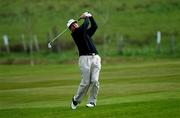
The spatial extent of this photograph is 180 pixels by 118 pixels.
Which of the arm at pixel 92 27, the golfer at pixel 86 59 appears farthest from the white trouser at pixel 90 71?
the arm at pixel 92 27

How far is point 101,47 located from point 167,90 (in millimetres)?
40693

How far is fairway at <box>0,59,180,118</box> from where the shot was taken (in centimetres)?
2025

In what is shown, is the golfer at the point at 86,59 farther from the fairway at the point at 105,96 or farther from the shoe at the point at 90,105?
the fairway at the point at 105,96

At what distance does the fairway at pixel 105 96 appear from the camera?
20250 millimetres

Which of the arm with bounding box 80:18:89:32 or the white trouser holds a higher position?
the arm with bounding box 80:18:89:32

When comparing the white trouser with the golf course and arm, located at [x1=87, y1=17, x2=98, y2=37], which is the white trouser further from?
arm, located at [x1=87, y1=17, x2=98, y2=37]

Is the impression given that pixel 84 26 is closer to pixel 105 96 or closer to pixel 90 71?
pixel 90 71

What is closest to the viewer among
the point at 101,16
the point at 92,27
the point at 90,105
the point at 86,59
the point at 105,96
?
the point at 90,105

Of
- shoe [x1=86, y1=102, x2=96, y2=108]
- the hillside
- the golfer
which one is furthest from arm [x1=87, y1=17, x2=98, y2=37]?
the hillside

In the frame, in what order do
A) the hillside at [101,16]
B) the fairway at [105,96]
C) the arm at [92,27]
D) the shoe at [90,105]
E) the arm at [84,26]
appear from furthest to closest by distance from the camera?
the hillside at [101,16] → the arm at [92,27] → the arm at [84,26] → the shoe at [90,105] → the fairway at [105,96]

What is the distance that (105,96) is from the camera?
1008 inches

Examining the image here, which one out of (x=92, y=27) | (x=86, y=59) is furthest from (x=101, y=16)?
(x=86, y=59)

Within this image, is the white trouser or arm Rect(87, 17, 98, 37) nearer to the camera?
the white trouser

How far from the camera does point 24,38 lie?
73688 mm
